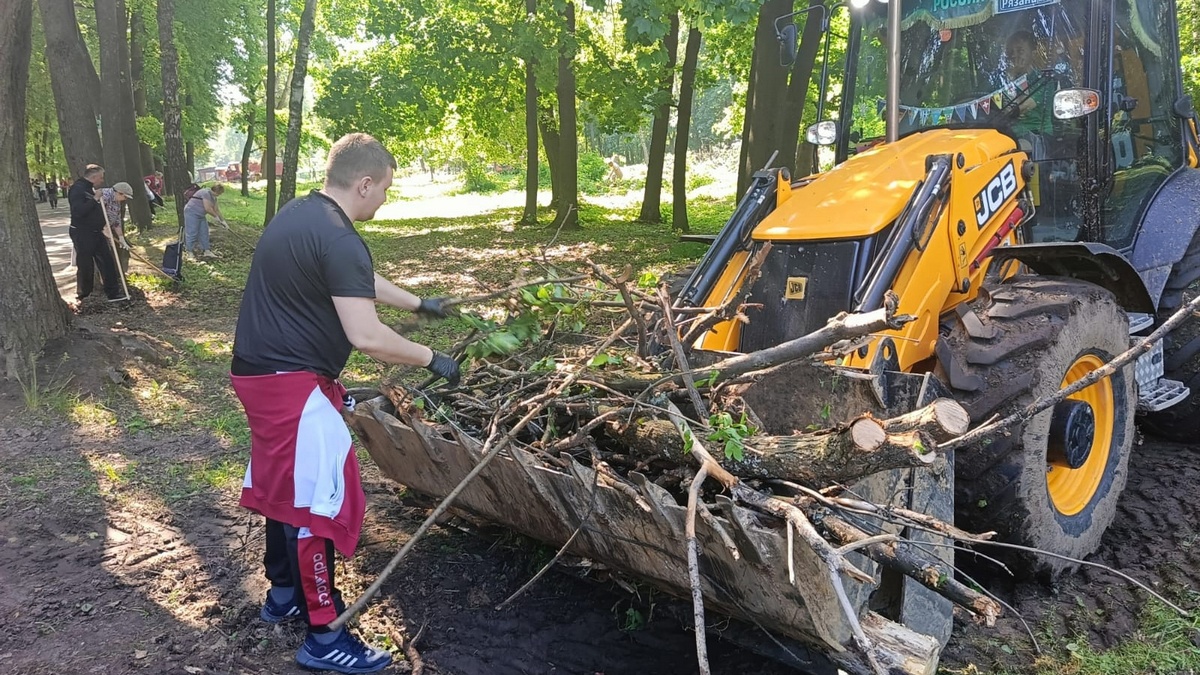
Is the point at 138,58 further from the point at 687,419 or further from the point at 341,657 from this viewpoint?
the point at 687,419

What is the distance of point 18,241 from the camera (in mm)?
6809

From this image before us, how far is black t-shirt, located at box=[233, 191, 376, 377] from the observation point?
123 inches

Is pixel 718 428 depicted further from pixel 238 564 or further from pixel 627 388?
pixel 238 564

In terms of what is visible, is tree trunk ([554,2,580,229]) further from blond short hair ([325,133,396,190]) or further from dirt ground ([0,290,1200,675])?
blond short hair ([325,133,396,190])

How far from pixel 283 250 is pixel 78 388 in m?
4.59

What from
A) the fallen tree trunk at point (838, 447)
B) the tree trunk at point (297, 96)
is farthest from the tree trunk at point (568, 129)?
the fallen tree trunk at point (838, 447)

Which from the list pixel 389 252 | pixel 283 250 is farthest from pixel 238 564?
pixel 389 252

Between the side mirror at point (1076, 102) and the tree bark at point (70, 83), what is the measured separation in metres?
12.6

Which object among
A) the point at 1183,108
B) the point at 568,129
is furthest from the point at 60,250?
the point at 1183,108

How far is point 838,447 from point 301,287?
2.08 metres

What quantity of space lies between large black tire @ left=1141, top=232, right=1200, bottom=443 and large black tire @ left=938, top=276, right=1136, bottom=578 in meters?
1.15

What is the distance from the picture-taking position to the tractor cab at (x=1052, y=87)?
4.46 meters

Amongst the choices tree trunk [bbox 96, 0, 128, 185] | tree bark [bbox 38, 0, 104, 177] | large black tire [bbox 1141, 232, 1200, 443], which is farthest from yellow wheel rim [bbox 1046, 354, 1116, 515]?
tree trunk [bbox 96, 0, 128, 185]

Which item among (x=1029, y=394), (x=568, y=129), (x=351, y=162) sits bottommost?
(x=1029, y=394)
